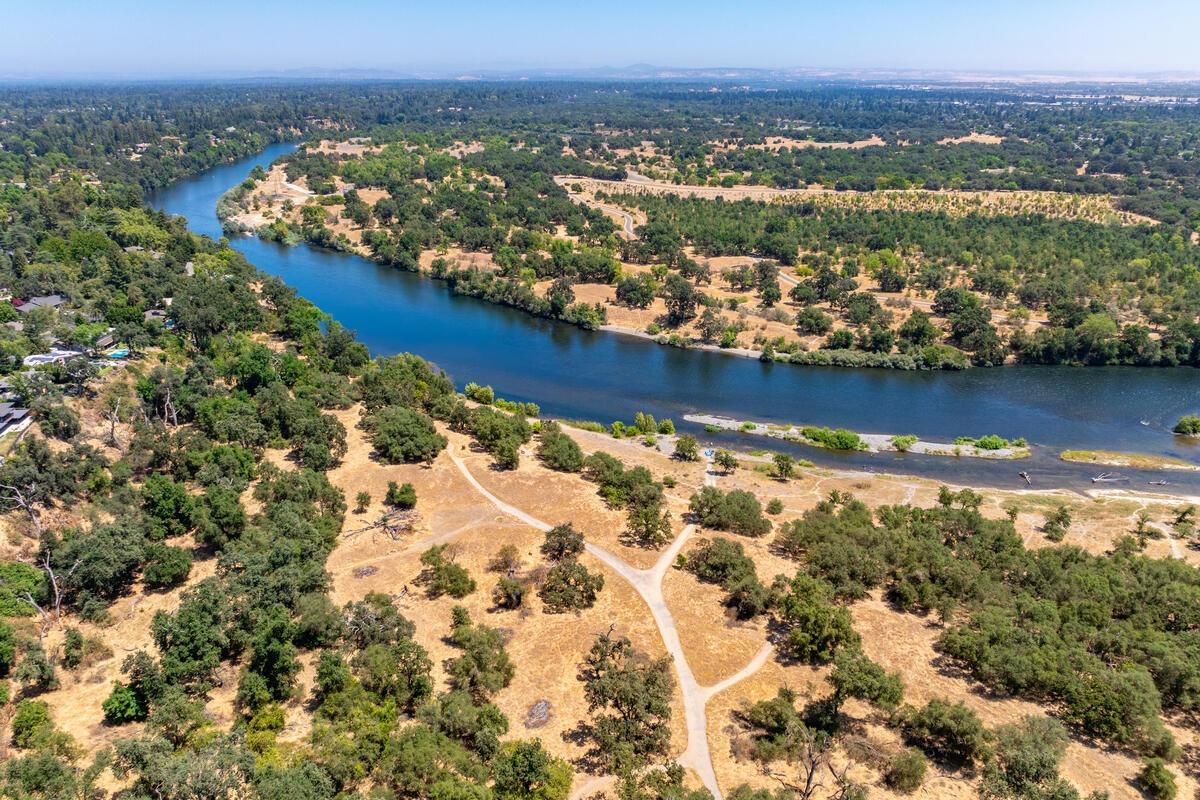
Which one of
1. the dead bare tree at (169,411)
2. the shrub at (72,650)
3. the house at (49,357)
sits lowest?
the shrub at (72,650)

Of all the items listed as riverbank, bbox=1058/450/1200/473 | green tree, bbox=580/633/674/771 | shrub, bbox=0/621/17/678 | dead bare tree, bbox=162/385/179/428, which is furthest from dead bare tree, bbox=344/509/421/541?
riverbank, bbox=1058/450/1200/473

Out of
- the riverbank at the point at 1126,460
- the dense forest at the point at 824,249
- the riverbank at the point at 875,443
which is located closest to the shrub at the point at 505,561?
the riverbank at the point at 875,443

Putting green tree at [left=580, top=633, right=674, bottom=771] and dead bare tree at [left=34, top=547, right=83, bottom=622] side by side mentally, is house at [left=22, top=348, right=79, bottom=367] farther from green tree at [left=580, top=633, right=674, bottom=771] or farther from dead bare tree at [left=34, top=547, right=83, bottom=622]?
green tree at [left=580, top=633, right=674, bottom=771]

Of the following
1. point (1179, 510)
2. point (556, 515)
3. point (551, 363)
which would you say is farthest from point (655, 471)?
point (1179, 510)

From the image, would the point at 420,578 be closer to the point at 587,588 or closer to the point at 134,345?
the point at 587,588

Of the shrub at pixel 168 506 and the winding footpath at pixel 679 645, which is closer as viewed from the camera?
the winding footpath at pixel 679 645

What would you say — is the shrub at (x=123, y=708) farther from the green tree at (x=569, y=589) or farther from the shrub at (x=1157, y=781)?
the shrub at (x=1157, y=781)
